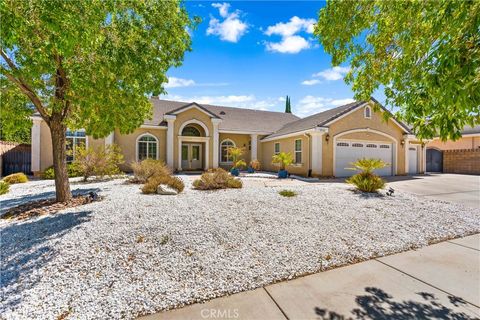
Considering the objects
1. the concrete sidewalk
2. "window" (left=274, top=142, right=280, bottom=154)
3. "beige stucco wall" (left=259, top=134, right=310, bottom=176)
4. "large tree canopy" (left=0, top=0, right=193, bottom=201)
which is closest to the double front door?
"beige stucco wall" (left=259, top=134, right=310, bottom=176)

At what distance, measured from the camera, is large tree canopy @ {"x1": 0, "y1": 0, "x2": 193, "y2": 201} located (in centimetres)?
389

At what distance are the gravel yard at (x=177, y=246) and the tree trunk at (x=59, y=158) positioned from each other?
1231 mm

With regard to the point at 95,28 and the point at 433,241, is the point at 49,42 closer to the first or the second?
the point at 95,28

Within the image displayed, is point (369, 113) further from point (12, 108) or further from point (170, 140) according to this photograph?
point (12, 108)

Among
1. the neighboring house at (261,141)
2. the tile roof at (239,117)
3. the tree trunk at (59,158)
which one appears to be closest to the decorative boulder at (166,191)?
the tree trunk at (59,158)

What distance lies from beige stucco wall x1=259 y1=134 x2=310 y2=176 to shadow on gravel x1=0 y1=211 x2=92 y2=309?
44.7ft

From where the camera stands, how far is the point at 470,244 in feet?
Result: 16.1

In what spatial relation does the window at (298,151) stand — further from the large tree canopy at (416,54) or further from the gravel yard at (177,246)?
the large tree canopy at (416,54)

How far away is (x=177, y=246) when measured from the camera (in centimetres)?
423

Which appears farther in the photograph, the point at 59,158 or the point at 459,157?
the point at 459,157

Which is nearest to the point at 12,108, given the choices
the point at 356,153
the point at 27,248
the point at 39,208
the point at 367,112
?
the point at 39,208

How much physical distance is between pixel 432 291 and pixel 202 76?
1107 cm

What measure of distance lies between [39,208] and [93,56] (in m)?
4.57

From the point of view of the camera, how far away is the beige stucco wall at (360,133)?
15.4 m
